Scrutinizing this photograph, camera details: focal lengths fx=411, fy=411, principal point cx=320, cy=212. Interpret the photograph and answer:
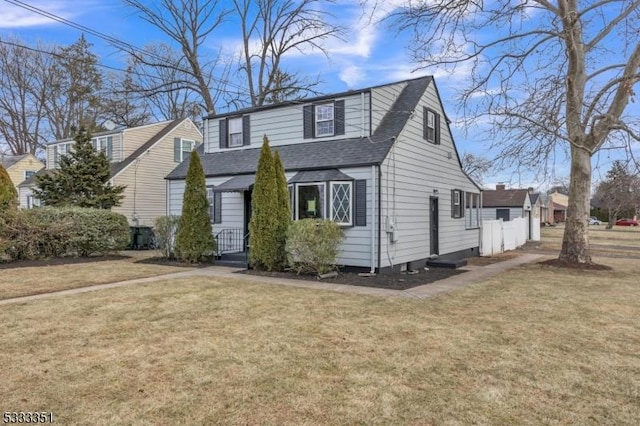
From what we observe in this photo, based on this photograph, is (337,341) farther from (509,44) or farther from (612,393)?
(509,44)

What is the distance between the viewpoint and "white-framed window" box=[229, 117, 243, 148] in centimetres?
1482

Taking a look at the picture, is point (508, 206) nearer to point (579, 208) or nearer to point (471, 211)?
point (471, 211)

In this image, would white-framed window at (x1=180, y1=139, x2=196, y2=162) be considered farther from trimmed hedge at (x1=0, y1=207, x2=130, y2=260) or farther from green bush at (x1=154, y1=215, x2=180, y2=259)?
green bush at (x1=154, y1=215, x2=180, y2=259)

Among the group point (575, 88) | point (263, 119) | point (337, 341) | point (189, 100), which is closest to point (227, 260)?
point (263, 119)

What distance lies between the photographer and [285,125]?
13508 millimetres

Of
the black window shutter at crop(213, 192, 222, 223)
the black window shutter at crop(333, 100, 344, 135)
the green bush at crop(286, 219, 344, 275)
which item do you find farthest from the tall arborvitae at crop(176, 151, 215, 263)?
the black window shutter at crop(333, 100, 344, 135)

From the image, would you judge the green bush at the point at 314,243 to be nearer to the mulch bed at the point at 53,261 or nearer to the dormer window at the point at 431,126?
the dormer window at the point at 431,126

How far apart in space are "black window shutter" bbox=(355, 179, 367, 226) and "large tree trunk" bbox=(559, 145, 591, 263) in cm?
683

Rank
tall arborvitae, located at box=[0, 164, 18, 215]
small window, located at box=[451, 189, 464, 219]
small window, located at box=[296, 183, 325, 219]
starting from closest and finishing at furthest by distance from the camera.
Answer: small window, located at box=[296, 183, 325, 219] → tall arborvitae, located at box=[0, 164, 18, 215] → small window, located at box=[451, 189, 464, 219]

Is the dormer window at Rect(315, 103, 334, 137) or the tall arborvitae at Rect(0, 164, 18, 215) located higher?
the dormer window at Rect(315, 103, 334, 137)

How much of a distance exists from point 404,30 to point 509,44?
3233mm

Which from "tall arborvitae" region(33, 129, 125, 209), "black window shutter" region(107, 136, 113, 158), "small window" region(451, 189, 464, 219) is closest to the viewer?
"small window" region(451, 189, 464, 219)

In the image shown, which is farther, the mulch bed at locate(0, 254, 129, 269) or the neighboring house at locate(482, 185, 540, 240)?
the neighboring house at locate(482, 185, 540, 240)

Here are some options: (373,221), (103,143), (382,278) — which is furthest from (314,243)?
(103,143)
